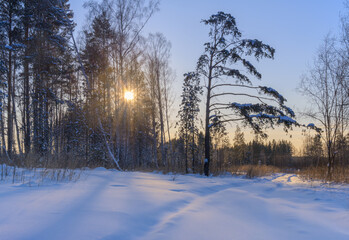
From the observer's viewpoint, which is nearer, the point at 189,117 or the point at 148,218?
the point at 148,218

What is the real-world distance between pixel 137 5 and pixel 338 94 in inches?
458

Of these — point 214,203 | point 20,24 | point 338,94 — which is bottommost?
point 214,203

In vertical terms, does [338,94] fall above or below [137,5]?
below

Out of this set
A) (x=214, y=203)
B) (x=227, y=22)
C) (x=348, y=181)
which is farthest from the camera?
(x=227, y=22)

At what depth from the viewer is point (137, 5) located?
11.6 m

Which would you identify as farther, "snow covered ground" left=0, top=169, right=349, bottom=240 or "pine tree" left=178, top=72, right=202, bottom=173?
"pine tree" left=178, top=72, right=202, bottom=173

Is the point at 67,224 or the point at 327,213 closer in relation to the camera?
the point at 67,224

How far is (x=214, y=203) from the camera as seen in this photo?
362 centimetres

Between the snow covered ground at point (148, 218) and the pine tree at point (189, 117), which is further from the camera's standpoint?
the pine tree at point (189, 117)

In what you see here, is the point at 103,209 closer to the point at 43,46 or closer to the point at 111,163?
the point at 111,163

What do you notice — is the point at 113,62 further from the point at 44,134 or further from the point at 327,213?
the point at 327,213

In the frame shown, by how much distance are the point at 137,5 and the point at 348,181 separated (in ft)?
40.9

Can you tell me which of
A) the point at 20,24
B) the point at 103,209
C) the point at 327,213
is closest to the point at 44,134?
the point at 20,24

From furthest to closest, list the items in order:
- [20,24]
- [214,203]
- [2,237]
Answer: [20,24] < [214,203] < [2,237]
